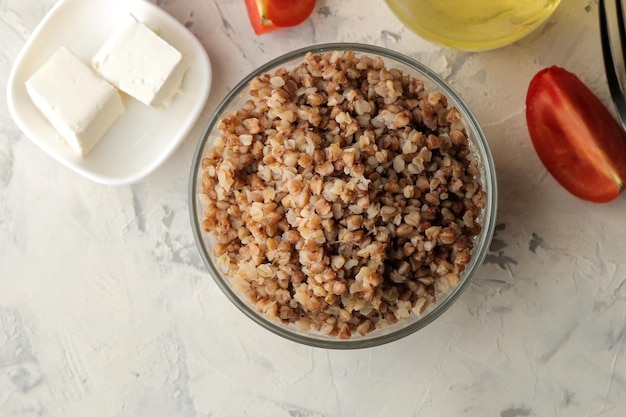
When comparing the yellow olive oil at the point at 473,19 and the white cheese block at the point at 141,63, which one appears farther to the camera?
the white cheese block at the point at 141,63

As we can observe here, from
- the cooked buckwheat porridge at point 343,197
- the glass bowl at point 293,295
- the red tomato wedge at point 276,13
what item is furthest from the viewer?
the red tomato wedge at point 276,13

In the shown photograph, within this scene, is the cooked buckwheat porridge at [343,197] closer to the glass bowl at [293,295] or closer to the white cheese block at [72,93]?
the glass bowl at [293,295]

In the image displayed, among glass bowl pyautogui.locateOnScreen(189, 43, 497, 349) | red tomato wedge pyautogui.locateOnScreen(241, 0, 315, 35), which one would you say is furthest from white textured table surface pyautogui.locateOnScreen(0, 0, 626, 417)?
glass bowl pyautogui.locateOnScreen(189, 43, 497, 349)

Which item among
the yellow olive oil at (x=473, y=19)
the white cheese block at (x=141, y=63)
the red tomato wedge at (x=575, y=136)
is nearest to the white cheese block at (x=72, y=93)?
the white cheese block at (x=141, y=63)

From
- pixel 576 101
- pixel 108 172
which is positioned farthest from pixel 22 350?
pixel 576 101

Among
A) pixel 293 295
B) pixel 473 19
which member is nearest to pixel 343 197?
pixel 293 295

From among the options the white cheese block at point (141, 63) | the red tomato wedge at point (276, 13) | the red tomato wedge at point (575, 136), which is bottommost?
the red tomato wedge at point (575, 136)

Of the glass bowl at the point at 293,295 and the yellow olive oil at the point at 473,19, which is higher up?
the yellow olive oil at the point at 473,19

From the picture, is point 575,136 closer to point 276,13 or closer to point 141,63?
point 276,13
